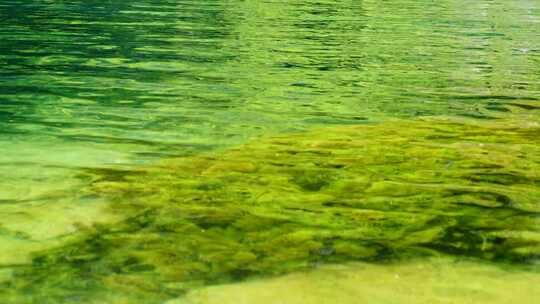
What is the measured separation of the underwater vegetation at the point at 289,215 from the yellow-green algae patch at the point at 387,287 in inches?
4.5

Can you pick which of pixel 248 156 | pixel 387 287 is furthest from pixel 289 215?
pixel 248 156

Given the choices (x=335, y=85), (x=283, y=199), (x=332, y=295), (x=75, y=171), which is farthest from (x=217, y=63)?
(x=332, y=295)

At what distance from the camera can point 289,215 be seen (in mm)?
4754

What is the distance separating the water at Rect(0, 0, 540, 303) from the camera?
4.04m

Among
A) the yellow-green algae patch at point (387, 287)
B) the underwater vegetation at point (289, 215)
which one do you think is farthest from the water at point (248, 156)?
the yellow-green algae patch at point (387, 287)

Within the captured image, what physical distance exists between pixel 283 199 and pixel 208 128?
9.77 ft

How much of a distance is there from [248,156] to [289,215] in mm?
1702

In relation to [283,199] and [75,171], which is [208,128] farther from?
[283,199]

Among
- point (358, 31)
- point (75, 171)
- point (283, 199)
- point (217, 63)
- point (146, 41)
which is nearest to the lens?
point (283, 199)

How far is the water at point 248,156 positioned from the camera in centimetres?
404

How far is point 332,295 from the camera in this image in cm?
352

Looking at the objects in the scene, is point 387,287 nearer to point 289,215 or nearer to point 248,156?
point 289,215

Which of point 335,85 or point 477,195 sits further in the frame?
point 335,85

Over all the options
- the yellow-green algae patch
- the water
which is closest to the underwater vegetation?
the water
